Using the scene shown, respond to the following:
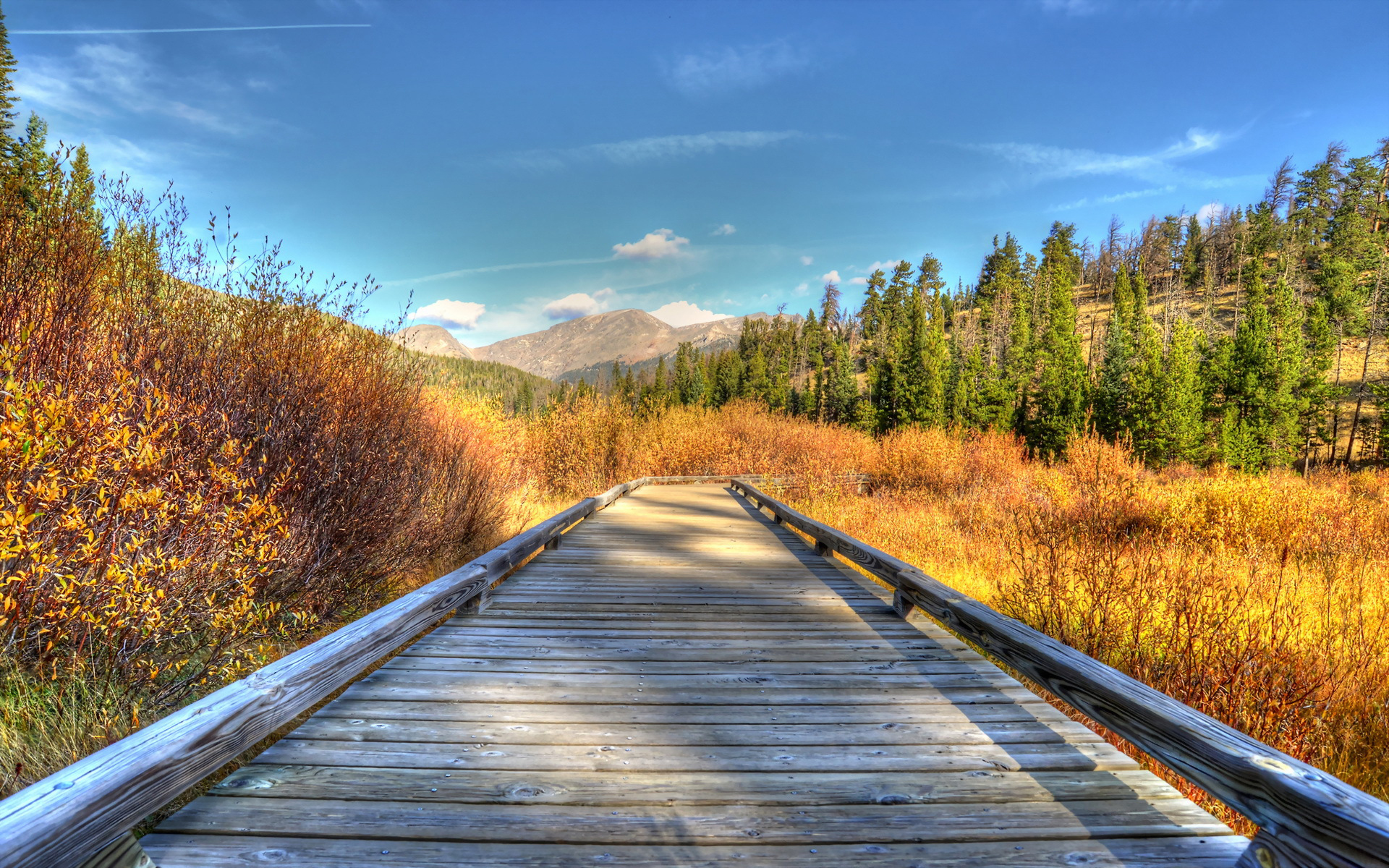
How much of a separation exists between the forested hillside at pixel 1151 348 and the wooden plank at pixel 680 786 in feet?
72.4

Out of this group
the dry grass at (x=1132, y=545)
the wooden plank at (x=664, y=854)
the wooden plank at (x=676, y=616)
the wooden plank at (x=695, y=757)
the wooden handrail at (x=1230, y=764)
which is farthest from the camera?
the wooden plank at (x=676, y=616)

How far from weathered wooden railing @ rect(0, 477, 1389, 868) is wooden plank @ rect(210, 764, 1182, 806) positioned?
0.75 ft

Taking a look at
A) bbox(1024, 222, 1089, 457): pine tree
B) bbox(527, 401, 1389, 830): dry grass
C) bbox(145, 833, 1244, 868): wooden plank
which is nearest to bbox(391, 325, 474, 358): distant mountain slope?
bbox(145, 833, 1244, 868): wooden plank

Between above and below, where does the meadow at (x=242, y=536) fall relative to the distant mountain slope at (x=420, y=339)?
below

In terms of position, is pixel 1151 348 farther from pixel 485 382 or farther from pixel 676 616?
pixel 485 382

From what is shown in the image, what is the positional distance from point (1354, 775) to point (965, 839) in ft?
11.0

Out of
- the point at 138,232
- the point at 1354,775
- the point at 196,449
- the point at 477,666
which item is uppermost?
the point at 138,232

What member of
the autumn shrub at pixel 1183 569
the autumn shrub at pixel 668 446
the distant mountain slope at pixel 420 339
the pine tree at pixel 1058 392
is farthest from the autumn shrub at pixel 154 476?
the pine tree at pixel 1058 392

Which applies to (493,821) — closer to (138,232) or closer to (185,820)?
(185,820)

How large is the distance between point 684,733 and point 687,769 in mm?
294

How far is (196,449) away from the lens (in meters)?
4.03

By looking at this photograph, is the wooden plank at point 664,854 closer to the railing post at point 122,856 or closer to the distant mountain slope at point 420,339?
the railing post at point 122,856

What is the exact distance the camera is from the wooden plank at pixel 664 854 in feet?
5.76

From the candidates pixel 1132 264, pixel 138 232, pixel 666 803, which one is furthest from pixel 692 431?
pixel 1132 264
